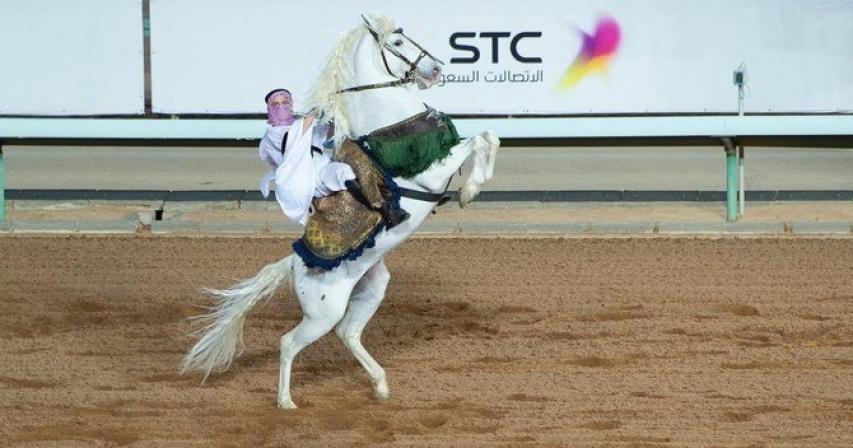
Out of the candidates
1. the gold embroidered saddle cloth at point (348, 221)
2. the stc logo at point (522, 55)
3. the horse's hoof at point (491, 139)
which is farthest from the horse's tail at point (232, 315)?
the stc logo at point (522, 55)

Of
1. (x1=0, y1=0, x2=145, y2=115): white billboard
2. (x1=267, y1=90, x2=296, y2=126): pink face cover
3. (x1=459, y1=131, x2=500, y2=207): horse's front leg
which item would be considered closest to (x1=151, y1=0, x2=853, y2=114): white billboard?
(x1=0, y1=0, x2=145, y2=115): white billboard

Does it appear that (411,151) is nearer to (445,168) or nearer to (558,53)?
(445,168)

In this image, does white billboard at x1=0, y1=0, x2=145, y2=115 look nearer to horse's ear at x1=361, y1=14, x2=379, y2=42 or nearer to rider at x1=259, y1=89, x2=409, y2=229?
rider at x1=259, y1=89, x2=409, y2=229

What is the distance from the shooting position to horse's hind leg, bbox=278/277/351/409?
7168 millimetres

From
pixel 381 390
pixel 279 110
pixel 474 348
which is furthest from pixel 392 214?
pixel 474 348

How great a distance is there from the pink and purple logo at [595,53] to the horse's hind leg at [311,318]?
871cm

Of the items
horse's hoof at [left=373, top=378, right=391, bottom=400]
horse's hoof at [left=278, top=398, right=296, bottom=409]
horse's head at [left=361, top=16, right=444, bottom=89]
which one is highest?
horse's head at [left=361, top=16, right=444, bottom=89]

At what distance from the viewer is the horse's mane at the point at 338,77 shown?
7149mm

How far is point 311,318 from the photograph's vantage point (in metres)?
7.23

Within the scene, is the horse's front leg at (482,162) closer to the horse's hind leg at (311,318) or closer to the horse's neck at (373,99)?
Result: the horse's neck at (373,99)

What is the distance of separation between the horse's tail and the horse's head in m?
1.14

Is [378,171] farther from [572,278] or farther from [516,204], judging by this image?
[516,204]

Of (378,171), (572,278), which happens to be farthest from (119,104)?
(378,171)

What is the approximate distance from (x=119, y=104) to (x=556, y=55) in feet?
15.3
